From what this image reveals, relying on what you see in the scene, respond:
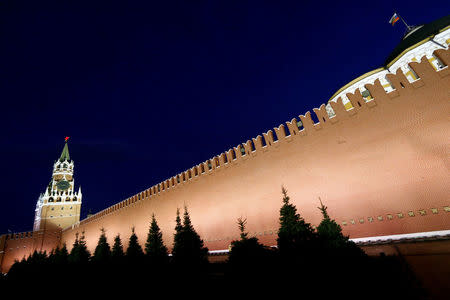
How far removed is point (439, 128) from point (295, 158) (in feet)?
11.4

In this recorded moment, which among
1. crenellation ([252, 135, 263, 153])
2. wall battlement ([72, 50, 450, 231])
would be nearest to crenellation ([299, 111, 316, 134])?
wall battlement ([72, 50, 450, 231])

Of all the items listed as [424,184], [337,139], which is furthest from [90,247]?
[424,184]

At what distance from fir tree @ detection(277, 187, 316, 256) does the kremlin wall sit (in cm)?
191

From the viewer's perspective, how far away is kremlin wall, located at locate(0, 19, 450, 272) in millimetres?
5320

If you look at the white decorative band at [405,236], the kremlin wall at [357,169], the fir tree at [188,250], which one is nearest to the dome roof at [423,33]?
the kremlin wall at [357,169]

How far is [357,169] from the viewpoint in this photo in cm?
627

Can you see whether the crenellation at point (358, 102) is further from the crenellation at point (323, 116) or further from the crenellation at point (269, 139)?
the crenellation at point (269, 139)

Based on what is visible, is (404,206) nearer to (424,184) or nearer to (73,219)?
(424,184)

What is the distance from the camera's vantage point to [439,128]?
5.31m

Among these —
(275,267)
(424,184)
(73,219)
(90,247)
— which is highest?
(73,219)

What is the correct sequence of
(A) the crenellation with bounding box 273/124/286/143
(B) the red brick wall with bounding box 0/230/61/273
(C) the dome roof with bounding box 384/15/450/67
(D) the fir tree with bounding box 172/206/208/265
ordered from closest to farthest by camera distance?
1. (D) the fir tree with bounding box 172/206/208/265
2. (A) the crenellation with bounding box 273/124/286/143
3. (C) the dome roof with bounding box 384/15/450/67
4. (B) the red brick wall with bounding box 0/230/61/273

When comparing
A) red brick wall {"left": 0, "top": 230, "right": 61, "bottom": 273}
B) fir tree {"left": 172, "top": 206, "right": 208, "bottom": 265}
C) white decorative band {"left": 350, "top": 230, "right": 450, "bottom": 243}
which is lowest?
white decorative band {"left": 350, "top": 230, "right": 450, "bottom": 243}

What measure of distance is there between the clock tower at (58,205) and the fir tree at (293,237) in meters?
31.7

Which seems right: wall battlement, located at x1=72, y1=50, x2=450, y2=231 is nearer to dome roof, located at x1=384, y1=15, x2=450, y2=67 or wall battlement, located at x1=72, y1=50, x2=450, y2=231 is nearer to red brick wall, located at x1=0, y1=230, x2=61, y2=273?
dome roof, located at x1=384, y1=15, x2=450, y2=67
